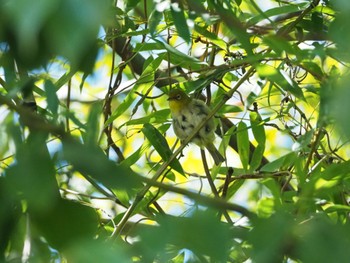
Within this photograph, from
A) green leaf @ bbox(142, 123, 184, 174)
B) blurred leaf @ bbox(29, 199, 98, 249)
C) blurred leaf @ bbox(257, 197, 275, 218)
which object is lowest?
blurred leaf @ bbox(29, 199, 98, 249)

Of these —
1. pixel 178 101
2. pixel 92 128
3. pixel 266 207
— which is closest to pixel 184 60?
pixel 178 101

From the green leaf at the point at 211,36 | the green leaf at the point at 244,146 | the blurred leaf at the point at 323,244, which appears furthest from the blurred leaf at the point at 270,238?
the green leaf at the point at 244,146

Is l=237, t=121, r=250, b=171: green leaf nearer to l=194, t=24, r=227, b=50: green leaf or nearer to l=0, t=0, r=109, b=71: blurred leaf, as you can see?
l=194, t=24, r=227, b=50: green leaf

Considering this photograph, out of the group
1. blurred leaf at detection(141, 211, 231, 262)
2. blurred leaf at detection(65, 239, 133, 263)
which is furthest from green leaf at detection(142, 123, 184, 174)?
blurred leaf at detection(65, 239, 133, 263)

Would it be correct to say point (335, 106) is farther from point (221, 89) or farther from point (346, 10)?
point (221, 89)

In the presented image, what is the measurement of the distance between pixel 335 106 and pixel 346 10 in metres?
0.14

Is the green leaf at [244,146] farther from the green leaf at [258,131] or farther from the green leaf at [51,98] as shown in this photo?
the green leaf at [51,98]

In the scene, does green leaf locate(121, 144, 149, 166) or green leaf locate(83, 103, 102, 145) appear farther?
green leaf locate(121, 144, 149, 166)

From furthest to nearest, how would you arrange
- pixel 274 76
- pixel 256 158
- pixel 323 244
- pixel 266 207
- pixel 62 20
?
pixel 256 158, pixel 274 76, pixel 266 207, pixel 323 244, pixel 62 20

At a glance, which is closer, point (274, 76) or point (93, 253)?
point (93, 253)

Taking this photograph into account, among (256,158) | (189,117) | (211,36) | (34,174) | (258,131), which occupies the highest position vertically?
(211,36)

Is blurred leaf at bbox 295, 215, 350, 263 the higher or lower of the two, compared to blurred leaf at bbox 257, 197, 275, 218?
lower

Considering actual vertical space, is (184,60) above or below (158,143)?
above

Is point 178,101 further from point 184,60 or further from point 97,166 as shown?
point 97,166
